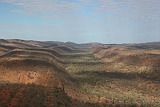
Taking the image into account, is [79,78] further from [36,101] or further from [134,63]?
[36,101]

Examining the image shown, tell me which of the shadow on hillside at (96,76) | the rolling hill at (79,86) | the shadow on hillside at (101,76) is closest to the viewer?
the rolling hill at (79,86)

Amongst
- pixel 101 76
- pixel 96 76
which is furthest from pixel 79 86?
pixel 101 76

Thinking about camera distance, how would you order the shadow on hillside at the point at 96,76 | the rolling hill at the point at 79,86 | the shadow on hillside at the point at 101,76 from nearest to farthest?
the rolling hill at the point at 79,86 → the shadow on hillside at the point at 101,76 → the shadow on hillside at the point at 96,76

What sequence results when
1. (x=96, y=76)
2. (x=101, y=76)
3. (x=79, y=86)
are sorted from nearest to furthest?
(x=79, y=86), (x=96, y=76), (x=101, y=76)

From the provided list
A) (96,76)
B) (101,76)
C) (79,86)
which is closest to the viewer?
(79,86)

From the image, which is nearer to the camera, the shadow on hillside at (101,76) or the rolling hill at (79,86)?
the rolling hill at (79,86)

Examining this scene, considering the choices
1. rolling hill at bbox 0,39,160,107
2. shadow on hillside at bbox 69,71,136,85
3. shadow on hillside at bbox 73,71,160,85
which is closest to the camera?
rolling hill at bbox 0,39,160,107

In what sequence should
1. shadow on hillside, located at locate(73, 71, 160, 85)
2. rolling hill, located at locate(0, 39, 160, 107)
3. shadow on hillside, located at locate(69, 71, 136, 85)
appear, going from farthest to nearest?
shadow on hillside, located at locate(69, 71, 136, 85) → shadow on hillside, located at locate(73, 71, 160, 85) → rolling hill, located at locate(0, 39, 160, 107)

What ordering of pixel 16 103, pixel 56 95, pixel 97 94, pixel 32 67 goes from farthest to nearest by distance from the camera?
1. pixel 32 67
2. pixel 97 94
3. pixel 56 95
4. pixel 16 103

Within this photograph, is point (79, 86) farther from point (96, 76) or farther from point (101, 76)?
point (101, 76)

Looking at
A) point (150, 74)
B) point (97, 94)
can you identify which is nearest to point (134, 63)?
point (150, 74)

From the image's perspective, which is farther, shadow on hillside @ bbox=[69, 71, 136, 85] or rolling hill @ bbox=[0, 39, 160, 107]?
shadow on hillside @ bbox=[69, 71, 136, 85]
